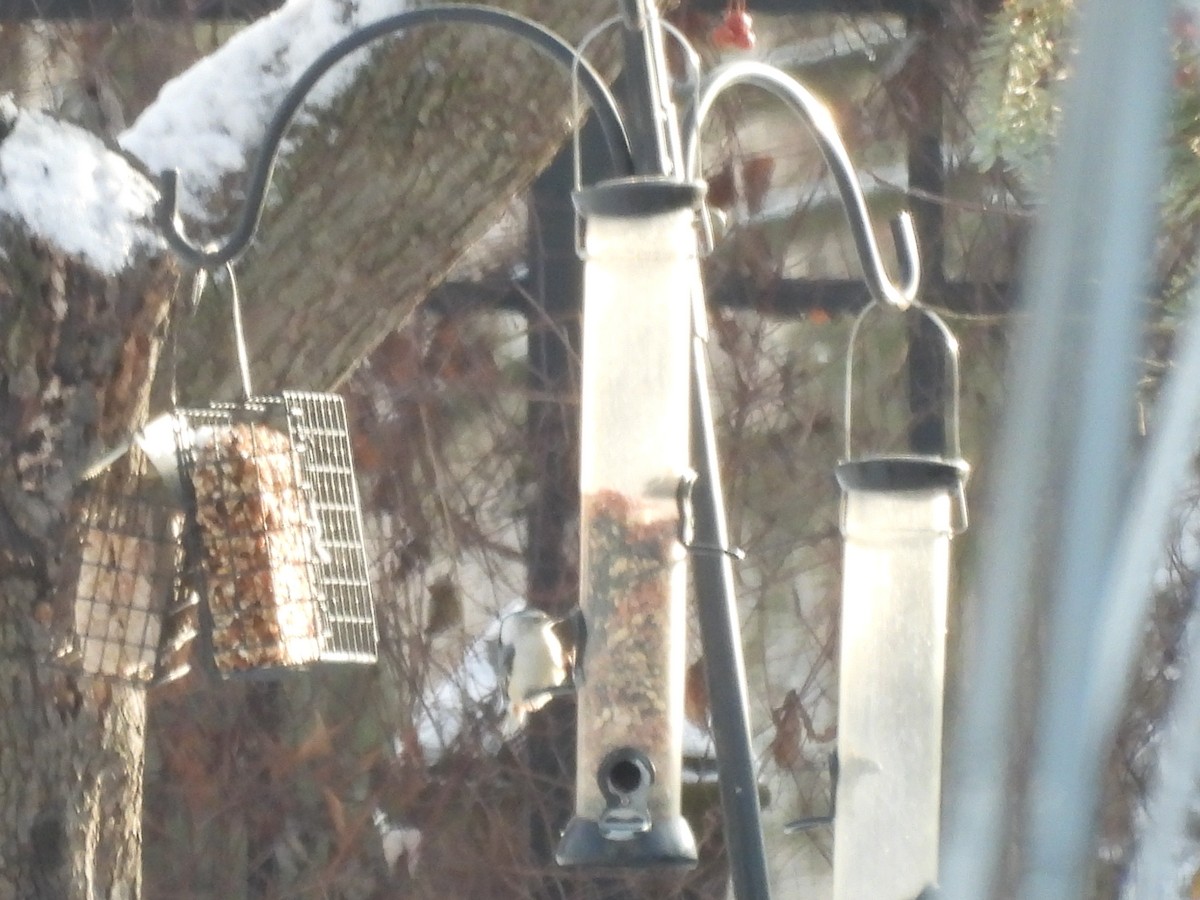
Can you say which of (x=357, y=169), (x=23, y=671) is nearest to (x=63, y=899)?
(x=23, y=671)

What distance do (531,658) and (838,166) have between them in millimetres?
653

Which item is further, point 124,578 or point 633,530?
point 124,578

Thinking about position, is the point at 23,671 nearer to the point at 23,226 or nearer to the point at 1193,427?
the point at 23,226

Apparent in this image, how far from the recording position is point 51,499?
7.83ft

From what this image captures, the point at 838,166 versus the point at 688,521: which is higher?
the point at 838,166

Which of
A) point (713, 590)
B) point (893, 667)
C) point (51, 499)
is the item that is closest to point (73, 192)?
point (51, 499)

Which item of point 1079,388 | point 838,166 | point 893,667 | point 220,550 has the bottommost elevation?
point 893,667

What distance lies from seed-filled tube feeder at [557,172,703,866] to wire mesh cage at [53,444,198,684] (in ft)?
2.36

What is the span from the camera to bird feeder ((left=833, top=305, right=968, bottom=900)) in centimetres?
203

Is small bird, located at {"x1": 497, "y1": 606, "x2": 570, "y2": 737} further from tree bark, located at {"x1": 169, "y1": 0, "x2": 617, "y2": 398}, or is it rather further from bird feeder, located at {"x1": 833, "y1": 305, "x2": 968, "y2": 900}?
tree bark, located at {"x1": 169, "y1": 0, "x2": 617, "y2": 398}

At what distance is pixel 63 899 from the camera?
97.1 inches

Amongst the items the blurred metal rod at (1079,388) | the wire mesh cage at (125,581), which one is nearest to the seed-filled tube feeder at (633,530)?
the wire mesh cage at (125,581)

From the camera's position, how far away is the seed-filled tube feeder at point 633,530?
1.81 metres

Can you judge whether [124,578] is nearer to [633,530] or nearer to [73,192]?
[73,192]
